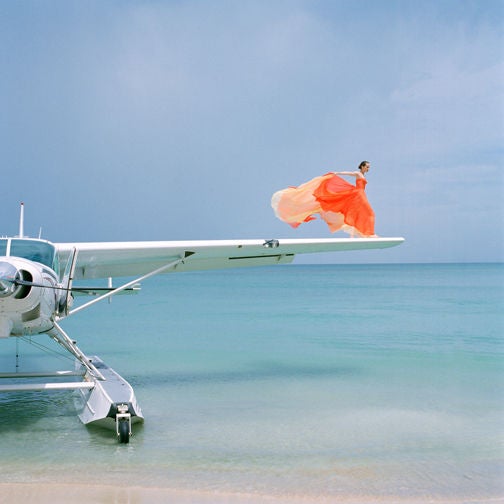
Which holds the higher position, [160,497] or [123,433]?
[123,433]

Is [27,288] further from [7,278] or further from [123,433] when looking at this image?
[123,433]

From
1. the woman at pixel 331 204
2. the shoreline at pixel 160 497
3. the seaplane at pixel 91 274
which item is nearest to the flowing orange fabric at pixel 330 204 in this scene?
the woman at pixel 331 204

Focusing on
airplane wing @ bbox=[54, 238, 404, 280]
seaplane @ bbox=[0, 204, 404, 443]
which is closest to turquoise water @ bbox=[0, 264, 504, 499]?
seaplane @ bbox=[0, 204, 404, 443]

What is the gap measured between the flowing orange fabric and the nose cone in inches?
169

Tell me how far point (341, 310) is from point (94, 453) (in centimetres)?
2142

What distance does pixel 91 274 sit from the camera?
9500 millimetres

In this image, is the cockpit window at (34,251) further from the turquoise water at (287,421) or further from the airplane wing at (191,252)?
the turquoise water at (287,421)

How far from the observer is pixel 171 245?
8.48 meters

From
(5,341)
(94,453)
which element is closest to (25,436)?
(94,453)

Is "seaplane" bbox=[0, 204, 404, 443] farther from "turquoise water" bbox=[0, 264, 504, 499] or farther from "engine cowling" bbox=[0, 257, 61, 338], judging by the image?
"turquoise water" bbox=[0, 264, 504, 499]

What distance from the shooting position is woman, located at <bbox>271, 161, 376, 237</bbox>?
9.02 meters

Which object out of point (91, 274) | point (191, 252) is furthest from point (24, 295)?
point (91, 274)

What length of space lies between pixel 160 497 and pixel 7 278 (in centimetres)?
250

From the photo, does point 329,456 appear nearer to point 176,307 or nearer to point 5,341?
point 5,341
